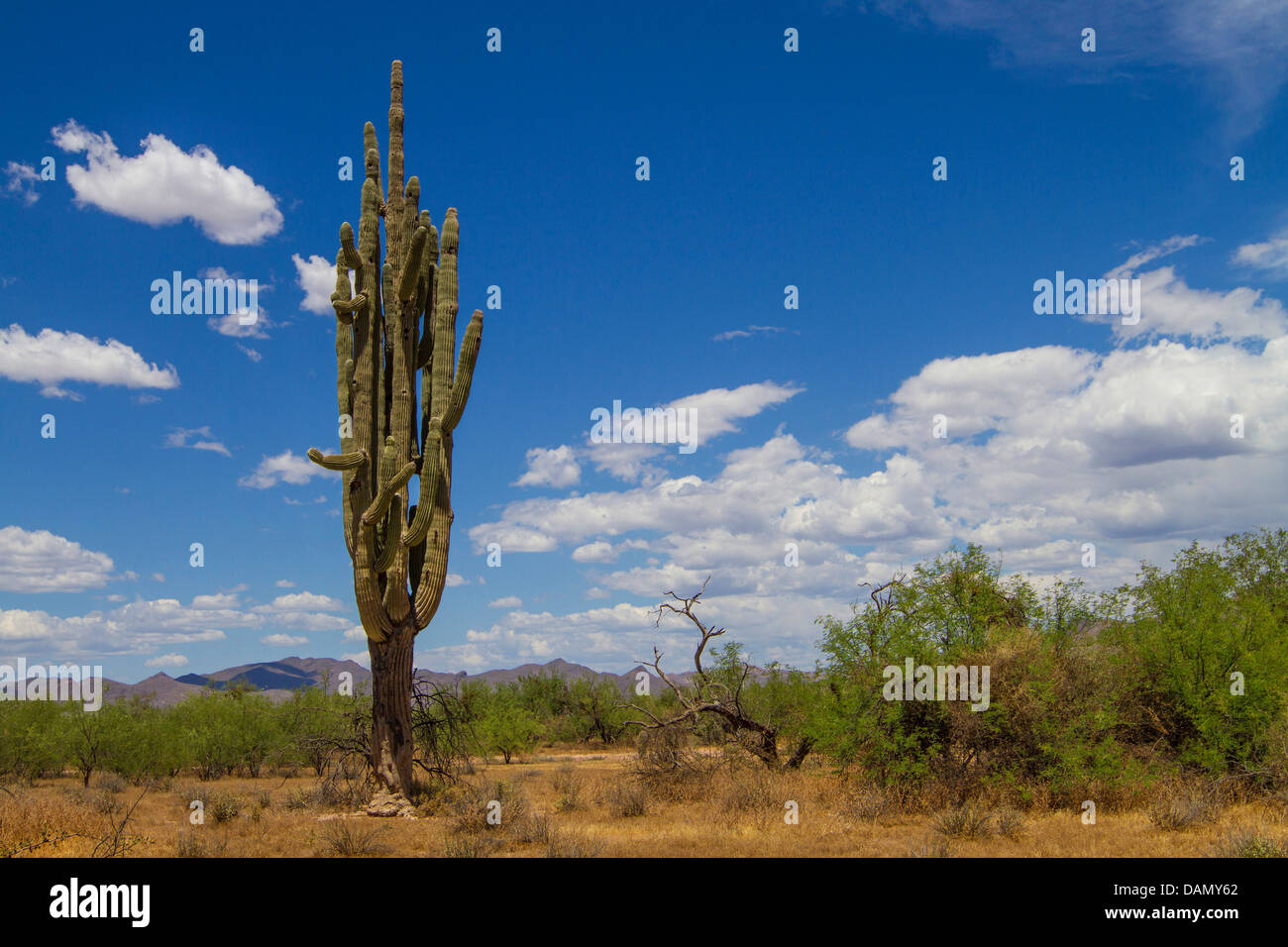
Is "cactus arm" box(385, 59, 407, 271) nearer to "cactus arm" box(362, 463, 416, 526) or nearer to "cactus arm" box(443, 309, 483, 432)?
"cactus arm" box(443, 309, 483, 432)

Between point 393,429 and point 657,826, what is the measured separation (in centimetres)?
800

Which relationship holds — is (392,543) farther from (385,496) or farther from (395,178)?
(395,178)

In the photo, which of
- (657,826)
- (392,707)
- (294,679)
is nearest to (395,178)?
(392,707)

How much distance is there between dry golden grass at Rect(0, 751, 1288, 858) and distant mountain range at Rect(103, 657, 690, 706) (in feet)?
10.1

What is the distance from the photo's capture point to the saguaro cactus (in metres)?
13.8

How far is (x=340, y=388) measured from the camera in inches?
570

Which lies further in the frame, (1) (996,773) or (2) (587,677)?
(2) (587,677)

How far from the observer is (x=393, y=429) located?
14.6 meters
